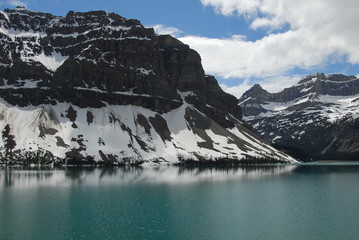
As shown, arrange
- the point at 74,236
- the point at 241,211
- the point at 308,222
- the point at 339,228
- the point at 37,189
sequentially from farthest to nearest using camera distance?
1. the point at 37,189
2. the point at 241,211
3. the point at 308,222
4. the point at 339,228
5. the point at 74,236

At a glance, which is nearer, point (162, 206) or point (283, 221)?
point (283, 221)

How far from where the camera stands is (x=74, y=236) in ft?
210

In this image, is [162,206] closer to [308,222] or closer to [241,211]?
[241,211]

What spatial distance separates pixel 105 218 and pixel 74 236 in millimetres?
14053

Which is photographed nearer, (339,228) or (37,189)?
(339,228)

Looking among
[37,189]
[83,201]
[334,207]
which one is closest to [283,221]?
[334,207]

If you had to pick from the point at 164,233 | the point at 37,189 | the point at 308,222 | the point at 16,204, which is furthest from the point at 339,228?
the point at 37,189

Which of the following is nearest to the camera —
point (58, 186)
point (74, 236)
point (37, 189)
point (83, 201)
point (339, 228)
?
point (74, 236)

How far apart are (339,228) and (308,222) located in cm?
623

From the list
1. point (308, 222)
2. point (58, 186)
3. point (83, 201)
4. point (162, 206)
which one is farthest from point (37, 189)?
point (308, 222)

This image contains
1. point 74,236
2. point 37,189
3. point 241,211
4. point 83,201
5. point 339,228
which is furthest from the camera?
point 37,189

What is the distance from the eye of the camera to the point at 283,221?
77.6 m

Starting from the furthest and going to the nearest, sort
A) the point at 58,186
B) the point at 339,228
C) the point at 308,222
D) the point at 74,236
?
the point at 58,186 → the point at 308,222 → the point at 339,228 → the point at 74,236

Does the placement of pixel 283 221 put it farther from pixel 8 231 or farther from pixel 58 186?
pixel 58 186
